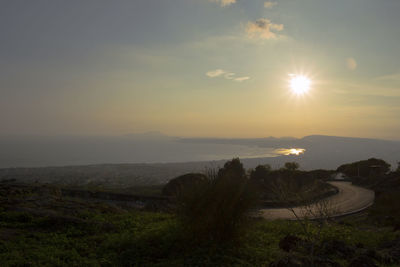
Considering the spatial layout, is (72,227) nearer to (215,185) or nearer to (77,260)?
(77,260)

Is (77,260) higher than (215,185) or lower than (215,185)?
lower

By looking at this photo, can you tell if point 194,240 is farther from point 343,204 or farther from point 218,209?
point 343,204

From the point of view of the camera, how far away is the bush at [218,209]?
901cm

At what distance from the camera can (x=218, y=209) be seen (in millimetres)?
9000

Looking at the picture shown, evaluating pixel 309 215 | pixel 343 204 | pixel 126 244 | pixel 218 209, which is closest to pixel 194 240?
pixel 218 209

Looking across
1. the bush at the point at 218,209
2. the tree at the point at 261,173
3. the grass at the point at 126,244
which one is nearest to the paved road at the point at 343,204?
the grass at the point at 126,244

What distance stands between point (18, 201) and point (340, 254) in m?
15.0

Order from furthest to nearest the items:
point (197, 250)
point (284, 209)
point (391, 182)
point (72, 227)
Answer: point (391, 182), point (284, 209), point (72, 227), point (197, 250)

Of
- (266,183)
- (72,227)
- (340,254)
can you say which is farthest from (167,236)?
(266,183)

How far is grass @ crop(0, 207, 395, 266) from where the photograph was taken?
7.72 m

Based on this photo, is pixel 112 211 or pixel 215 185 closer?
pixel 215 185

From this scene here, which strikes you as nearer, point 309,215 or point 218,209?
point 218,209

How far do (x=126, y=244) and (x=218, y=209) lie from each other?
3220 millimetres

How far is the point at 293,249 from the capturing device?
8812 millimetres
